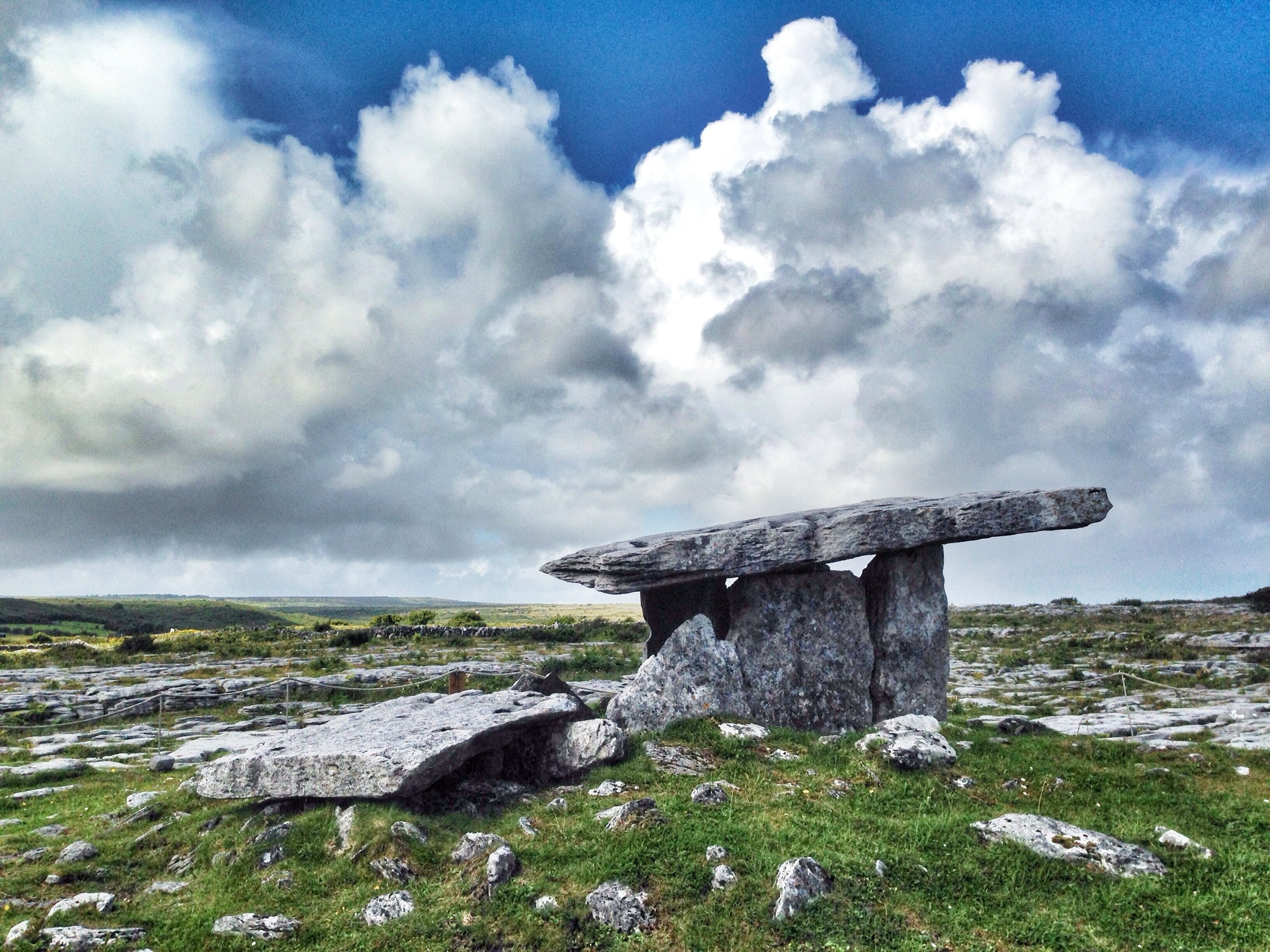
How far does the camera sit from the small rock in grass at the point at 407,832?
1116 cm

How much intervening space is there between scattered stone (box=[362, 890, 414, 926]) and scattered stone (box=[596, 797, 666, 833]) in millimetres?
2655

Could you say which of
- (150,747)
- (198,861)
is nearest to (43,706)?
(150,747)

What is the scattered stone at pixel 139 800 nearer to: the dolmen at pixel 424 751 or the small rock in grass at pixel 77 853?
the dolmen at pixel 424 751

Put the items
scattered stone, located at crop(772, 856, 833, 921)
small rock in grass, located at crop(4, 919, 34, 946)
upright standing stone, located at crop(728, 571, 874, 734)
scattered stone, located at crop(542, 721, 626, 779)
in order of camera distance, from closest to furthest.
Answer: scattered stone, located at crop(772, 856, 833, 921) < small rock in grass, located at crop(4, 919, 34, 946) < scattered stone, located at crop(542, 721, 626, 779) < upright standing stone, located at crop(728, 571, 874, 734)

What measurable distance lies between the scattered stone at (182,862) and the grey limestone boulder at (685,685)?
672 centimetres

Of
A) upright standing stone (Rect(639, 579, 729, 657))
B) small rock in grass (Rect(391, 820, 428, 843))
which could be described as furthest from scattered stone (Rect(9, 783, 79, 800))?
upright standing stone (Rect(639, 579, 729, 657))

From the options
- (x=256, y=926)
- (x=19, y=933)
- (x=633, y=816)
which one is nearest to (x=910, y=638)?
(x=633, y=816)

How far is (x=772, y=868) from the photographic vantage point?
32.0ft

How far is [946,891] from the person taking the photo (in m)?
9.42

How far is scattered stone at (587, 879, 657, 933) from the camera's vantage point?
905cm

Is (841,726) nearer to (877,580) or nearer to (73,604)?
(877,580)

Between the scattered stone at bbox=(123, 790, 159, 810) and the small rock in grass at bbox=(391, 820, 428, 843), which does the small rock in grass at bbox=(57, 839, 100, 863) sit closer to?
the scattered stone at bbox=(123, 790, 159, 810)

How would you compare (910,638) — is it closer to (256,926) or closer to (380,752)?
(380,752)

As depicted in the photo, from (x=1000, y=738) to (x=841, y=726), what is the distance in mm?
3228
